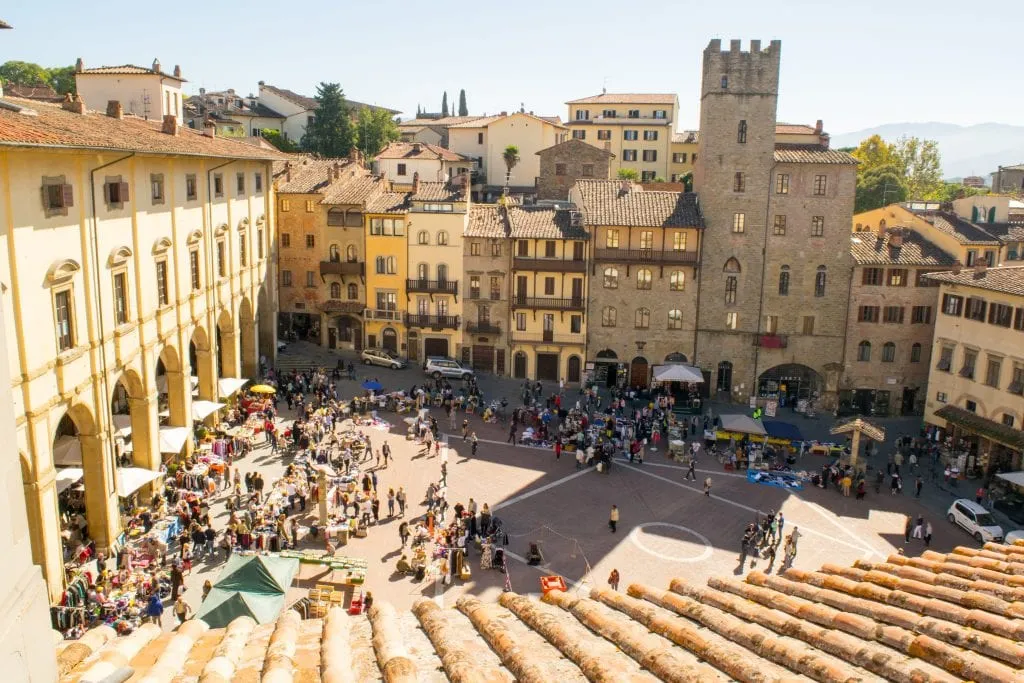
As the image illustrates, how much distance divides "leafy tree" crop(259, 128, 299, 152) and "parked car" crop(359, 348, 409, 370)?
133 ft

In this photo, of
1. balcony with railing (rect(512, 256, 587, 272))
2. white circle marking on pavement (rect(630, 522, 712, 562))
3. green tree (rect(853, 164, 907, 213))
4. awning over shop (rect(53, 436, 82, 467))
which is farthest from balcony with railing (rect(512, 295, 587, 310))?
green tree (rect(853, 164, 907, 213))

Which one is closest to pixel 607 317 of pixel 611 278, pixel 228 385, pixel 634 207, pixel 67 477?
pixel 611 278

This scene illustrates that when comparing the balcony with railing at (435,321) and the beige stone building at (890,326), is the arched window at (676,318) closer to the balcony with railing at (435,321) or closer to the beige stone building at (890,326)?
the beige stone building at (890,326)

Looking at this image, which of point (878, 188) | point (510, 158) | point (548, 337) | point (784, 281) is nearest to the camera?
point (784, 281)

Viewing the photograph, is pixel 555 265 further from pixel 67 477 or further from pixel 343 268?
pixel 67 477

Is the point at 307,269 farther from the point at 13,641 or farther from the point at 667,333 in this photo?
the point at 13,641

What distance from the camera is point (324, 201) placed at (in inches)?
2115

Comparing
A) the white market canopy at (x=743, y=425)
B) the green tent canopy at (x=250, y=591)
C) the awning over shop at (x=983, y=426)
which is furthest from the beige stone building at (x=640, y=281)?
the green tent canopy at (x=250, y=591)

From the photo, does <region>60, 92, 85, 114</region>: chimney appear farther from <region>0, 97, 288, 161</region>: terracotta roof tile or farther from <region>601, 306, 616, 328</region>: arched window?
<region>601, 306, 616, 328</region>: arched window

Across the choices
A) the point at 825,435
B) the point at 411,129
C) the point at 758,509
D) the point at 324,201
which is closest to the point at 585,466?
the point at 758,509

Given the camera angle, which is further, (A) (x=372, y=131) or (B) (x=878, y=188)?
(A) (x=372, y=131)

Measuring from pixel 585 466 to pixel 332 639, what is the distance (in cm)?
3106

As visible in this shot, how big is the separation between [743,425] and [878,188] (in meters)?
55.4

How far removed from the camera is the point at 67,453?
28219mm
